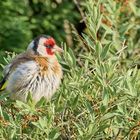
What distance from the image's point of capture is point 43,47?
5074 mm

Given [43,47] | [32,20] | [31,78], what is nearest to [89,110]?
[31,78]

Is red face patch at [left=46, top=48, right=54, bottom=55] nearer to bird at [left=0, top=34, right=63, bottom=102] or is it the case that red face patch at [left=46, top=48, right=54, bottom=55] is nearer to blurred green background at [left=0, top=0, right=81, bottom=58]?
bird at [left=0, top=34, right=63, bottom=102]

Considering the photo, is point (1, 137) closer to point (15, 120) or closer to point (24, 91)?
point (15, 120)

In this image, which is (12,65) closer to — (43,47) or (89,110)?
Answer: (43,47)

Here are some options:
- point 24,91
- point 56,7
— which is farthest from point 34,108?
point 56,7

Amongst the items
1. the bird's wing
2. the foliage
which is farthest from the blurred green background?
the foliage

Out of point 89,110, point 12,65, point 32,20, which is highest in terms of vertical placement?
point 12,65

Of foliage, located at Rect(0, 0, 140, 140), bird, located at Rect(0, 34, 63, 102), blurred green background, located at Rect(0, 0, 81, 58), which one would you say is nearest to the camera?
foliage, located at Rect(0, 0, 140, 140)

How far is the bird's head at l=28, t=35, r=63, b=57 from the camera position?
5023 mm

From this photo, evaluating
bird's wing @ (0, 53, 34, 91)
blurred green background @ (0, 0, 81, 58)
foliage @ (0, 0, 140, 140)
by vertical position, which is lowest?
blurred green background @ (0, 0, 81, 58)

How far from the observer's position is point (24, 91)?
4742 mm

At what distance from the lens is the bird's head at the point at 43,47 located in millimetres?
5023

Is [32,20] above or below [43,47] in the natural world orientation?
below

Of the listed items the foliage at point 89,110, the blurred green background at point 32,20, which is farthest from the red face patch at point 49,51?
the blurred green background at point 32,20
